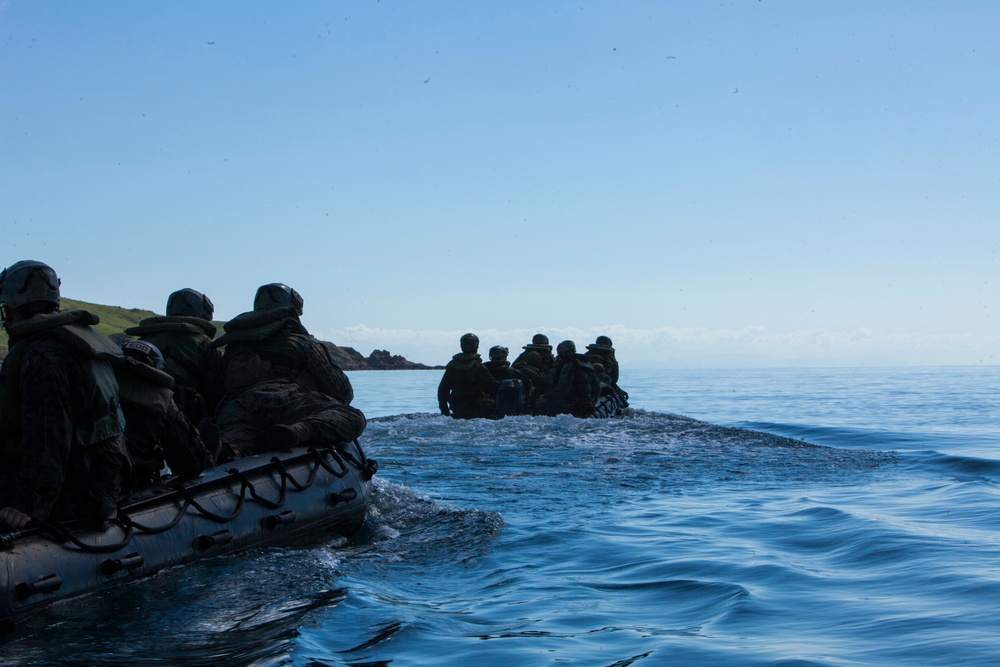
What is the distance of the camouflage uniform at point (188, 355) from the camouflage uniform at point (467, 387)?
41.1ft

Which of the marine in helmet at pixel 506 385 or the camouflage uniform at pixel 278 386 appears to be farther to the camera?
the marine in helmet at pixel 506 385

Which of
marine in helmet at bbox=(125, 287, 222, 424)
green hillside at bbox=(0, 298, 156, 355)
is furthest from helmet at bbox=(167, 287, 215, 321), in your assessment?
green hillside at bbox=(0, 298, 156, 355)

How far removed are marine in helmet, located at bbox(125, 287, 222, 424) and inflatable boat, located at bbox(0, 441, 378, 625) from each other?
1.31 m

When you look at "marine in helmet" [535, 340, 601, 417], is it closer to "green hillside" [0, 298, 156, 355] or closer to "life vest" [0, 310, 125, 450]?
"life vest" [0, 310, 125, 450]

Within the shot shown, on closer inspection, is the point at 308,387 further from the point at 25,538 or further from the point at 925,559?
the point at 925,559

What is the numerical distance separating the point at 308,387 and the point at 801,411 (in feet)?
79.2

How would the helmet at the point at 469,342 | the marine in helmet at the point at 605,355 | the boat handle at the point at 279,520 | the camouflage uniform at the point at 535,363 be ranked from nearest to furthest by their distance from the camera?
the boat handle at the point at 279,520, the helmet at the point at 469,342, the camouflage uniform at the point at 535,363, the marine in helmet at the point at 605,355

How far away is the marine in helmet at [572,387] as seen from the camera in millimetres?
22828

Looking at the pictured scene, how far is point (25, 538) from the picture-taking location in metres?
6.37

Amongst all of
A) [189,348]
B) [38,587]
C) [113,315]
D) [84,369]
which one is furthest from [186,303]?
[113,315]

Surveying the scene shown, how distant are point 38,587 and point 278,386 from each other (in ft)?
12.0

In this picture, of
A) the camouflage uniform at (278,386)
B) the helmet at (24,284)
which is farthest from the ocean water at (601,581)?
the helmet at (24,284)

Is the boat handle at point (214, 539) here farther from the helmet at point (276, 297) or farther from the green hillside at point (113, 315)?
the green hillside at point (113, 315)

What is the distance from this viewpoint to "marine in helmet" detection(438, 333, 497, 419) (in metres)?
22.5
